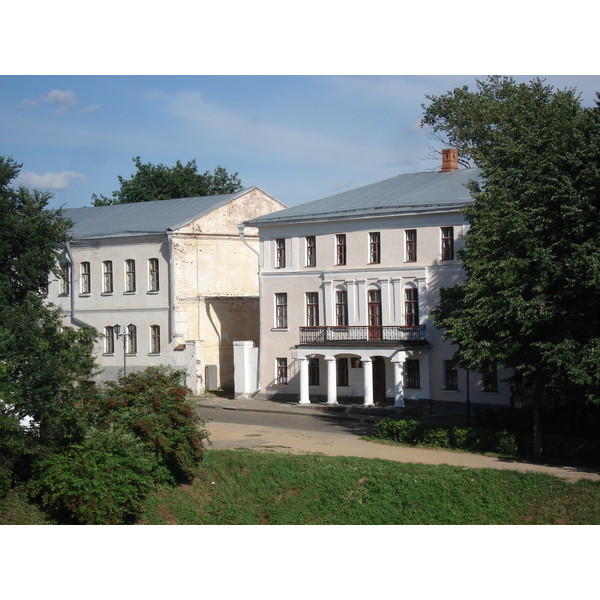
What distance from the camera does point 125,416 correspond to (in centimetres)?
2292

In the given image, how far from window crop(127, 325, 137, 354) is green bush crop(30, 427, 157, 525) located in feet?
74.8

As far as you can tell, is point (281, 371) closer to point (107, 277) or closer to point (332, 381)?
point (332, 381)

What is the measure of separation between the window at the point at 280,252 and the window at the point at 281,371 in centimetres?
431

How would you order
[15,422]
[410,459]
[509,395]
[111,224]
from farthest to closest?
[111,224] < [509,395] < [410,459] < [15,422]

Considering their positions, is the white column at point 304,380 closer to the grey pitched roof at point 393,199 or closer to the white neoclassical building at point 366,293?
the white neoclassical building at point 366,293

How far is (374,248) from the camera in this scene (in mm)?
38469

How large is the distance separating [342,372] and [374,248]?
18.4ft

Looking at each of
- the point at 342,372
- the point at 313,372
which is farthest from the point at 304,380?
the point at 342,372

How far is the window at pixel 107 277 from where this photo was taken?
45.7m

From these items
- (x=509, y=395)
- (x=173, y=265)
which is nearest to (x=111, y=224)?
(x=173, y=265)

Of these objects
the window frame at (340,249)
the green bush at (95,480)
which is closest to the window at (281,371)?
the window frame at (340,249)

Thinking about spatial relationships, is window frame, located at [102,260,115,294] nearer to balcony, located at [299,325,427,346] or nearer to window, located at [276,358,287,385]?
window, located at [276,358,287,385]

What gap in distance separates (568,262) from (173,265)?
23271 millimetres

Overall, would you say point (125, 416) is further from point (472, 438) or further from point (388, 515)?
point (472, 438)
